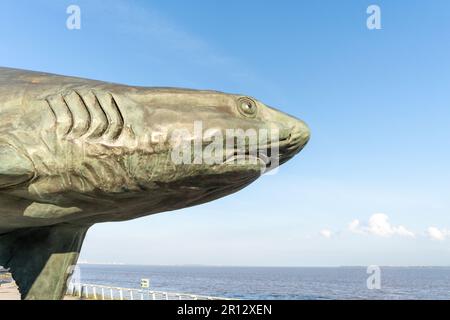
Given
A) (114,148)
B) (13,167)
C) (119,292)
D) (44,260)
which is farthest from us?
(119,292)

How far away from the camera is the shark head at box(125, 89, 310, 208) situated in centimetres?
390

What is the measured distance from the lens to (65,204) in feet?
13.8

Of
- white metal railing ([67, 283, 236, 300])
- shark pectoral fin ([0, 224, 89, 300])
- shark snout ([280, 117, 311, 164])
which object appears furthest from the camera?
white metal railing ([67, 283, 236, 300])

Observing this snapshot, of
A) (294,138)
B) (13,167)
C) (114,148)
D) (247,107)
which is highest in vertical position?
(247,107)

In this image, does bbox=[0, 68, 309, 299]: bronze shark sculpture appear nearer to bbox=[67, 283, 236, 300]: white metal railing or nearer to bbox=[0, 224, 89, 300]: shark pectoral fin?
bbox=[0, 224, 89, 300]: shark pectoral fin

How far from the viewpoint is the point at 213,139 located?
3914mm

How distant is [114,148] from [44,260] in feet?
7.27

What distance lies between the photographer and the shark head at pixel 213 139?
3.90 metres

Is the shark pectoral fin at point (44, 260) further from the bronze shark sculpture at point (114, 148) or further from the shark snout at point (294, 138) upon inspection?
the shark snout at point (294, 138)

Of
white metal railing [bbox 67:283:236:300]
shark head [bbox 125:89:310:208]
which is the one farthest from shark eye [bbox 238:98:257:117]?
white metal railing [bbox 67:283:236:300]

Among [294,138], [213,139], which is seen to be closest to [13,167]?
[213,139]

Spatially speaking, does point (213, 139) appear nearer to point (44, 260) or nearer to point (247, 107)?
point (247, 107)
